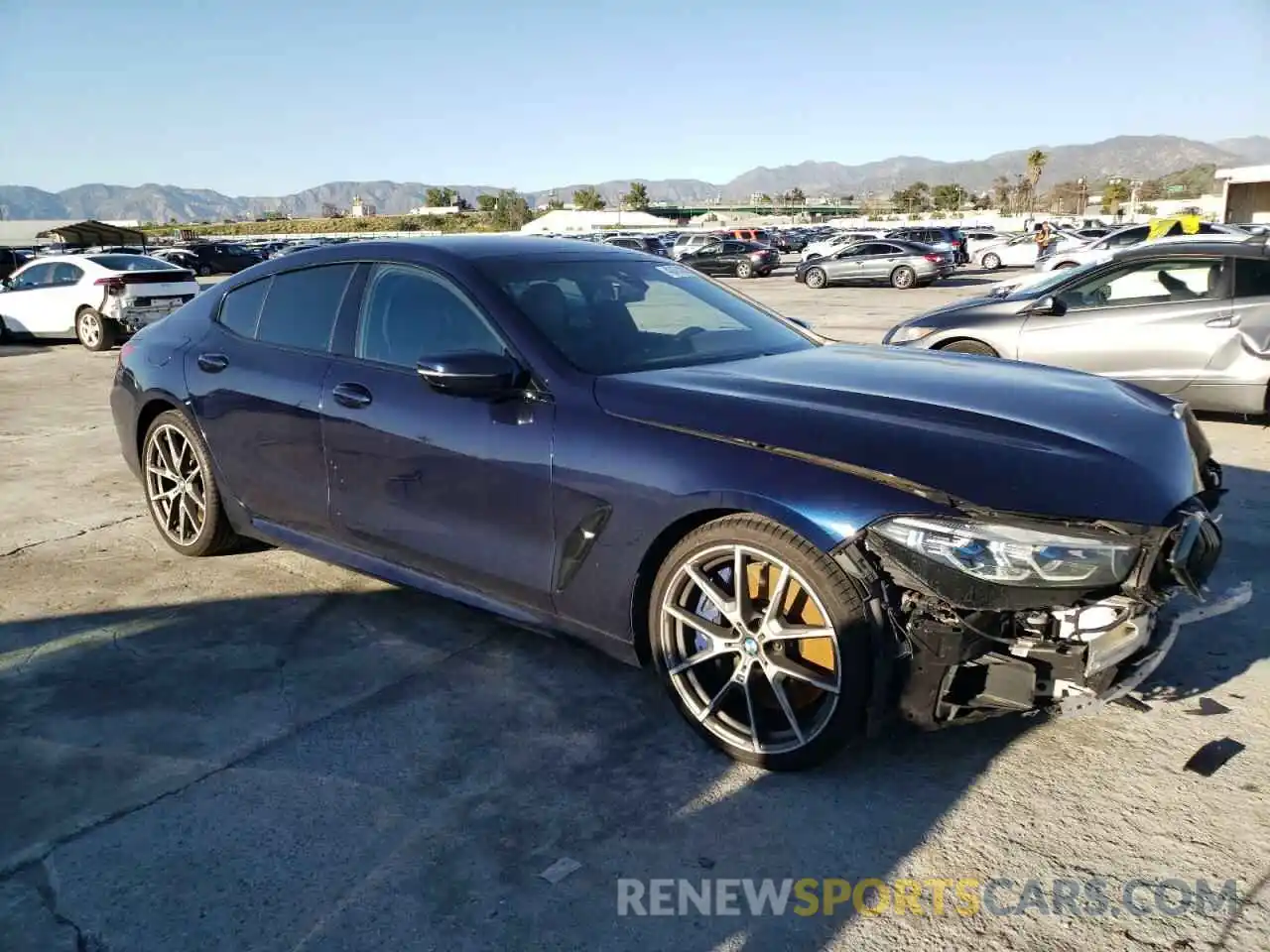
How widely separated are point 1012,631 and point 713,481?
910mm

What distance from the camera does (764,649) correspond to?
9.50 feet

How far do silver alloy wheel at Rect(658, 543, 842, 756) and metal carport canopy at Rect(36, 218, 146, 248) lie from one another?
4037cm

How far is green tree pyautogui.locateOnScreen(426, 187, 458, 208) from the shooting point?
164750 millimetres

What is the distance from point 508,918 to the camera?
234 cm

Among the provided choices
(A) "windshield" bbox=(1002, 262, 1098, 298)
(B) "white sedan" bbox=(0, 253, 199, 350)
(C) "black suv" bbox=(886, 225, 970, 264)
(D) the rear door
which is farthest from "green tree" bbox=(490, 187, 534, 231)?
(D) the rear door

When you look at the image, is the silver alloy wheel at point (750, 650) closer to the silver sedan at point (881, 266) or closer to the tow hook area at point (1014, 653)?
the tow hook area at point (1014, 653)

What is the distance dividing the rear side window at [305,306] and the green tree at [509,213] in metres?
119

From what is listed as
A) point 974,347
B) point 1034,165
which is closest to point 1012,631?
point 974,347

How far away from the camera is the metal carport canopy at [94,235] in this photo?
123 feet

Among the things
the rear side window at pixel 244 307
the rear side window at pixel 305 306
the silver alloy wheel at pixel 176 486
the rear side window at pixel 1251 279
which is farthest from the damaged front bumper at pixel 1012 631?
the rear side window at pixel 1251 279

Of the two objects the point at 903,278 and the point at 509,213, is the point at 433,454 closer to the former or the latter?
the point at 903,278

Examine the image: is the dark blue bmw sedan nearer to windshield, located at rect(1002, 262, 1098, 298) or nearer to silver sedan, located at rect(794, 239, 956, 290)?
windshield, located at rect(1002, 262, 1098, 298)

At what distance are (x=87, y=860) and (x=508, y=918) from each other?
3.92 feet

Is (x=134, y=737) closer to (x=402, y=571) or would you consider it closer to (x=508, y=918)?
(x=402, y=571)
